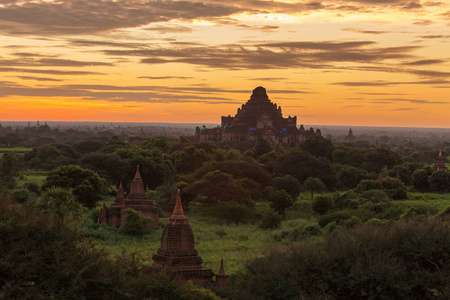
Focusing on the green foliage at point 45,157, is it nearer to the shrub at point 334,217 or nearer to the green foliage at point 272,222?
the green foliage at point 272,222

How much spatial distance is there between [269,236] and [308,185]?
2379cm

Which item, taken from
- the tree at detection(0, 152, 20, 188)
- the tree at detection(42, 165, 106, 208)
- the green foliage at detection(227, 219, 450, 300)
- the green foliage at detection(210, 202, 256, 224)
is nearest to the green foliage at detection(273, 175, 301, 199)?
the green foliage at detection(210, 202, 256, 224)

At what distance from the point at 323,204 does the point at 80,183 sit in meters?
19.6

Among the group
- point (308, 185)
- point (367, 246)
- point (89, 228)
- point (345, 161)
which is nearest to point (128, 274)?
point (367, 246)

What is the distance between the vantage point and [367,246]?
82.2ft

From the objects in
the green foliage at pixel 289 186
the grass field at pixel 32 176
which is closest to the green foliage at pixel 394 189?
the green foliage at pixel 289 186

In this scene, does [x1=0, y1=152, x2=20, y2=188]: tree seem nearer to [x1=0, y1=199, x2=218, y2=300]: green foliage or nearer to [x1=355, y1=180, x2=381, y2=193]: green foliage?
[x1=355, y1=180, x2=381, y2=193]: green foliage

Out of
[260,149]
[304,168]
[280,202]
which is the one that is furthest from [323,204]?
[260,149]

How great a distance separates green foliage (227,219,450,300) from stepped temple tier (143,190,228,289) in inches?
41.7

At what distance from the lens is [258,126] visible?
120062 millimetres

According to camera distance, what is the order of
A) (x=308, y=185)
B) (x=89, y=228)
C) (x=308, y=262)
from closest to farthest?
(x=308, y=262) → (x=89, y=228) → (x=308, y=185)

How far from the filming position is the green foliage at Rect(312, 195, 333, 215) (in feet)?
178

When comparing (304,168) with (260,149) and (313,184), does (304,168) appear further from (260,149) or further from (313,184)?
(260,149)

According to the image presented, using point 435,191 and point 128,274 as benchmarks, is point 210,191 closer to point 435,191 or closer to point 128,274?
point 435,191
